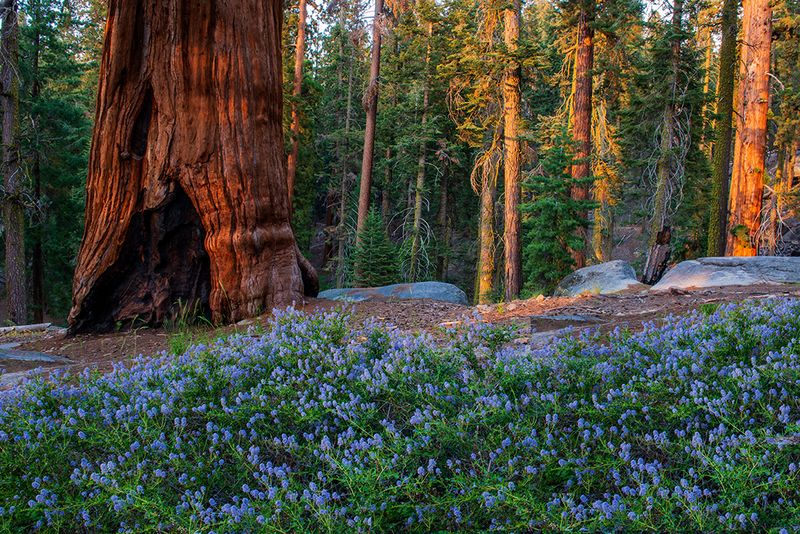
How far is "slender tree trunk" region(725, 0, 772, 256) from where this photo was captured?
12.3 meters

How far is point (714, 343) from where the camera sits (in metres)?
3.17

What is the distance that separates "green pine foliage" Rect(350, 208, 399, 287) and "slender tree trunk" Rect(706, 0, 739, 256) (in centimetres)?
1019

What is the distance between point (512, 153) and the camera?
15.2 meters

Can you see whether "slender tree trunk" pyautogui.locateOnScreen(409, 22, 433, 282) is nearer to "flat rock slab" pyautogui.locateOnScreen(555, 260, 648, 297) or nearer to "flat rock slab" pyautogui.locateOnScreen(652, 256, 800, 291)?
"flat rock slab" pyautogui.locateOnScreen(555, 260, 648, 297)

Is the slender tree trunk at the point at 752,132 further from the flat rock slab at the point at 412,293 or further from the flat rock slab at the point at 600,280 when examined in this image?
the flat rock slab at the point at 412,293

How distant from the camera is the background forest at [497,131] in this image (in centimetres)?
1453

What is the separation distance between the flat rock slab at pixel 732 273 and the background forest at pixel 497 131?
8.17ft

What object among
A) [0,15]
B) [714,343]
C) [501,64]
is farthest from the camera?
[501,64]

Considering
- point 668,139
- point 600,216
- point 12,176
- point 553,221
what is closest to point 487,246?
point 553,221

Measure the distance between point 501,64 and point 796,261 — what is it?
25.9 ft

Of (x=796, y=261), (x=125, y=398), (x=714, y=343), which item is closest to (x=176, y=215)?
(x=125, y=398)

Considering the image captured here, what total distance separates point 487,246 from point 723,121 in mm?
7012

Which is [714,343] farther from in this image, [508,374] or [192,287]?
[192,287]

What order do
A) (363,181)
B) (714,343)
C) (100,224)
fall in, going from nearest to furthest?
1. (714,343)
2. (100,224)
3. (363,181)
